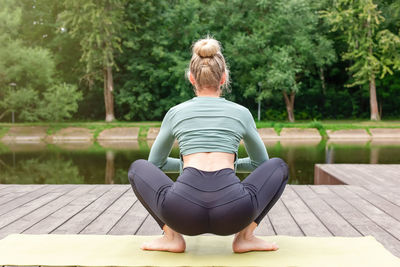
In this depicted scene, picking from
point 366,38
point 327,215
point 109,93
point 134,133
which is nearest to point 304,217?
point 327,215

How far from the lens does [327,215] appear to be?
3215 millimetres

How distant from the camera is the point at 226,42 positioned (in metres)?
20.8

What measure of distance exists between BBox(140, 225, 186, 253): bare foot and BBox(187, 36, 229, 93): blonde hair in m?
0.81

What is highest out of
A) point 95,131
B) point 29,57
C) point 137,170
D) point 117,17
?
point 117,17

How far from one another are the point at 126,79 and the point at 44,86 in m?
4.50

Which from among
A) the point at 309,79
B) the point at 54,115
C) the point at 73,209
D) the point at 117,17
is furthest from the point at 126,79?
the point at 73,209

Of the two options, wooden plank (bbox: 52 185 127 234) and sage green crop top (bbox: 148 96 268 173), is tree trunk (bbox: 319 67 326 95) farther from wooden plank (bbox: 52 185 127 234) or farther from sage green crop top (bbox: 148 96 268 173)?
sage green crop top (bbox: 148 96 268 173)

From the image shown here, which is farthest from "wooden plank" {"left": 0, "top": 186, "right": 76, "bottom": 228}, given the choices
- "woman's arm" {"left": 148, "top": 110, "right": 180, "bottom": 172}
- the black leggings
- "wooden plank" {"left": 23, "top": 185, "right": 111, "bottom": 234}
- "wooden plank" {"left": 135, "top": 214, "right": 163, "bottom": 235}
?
the black leggings

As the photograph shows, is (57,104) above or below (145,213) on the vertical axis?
above

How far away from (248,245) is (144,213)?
4.13 feet

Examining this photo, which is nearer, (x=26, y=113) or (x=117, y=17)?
(x=26, y=113)

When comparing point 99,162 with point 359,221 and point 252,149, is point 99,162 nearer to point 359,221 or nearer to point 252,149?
point 359,221

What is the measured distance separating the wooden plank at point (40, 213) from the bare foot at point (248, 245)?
4.83 feet

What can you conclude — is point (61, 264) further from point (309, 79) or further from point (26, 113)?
point (309, 79)
